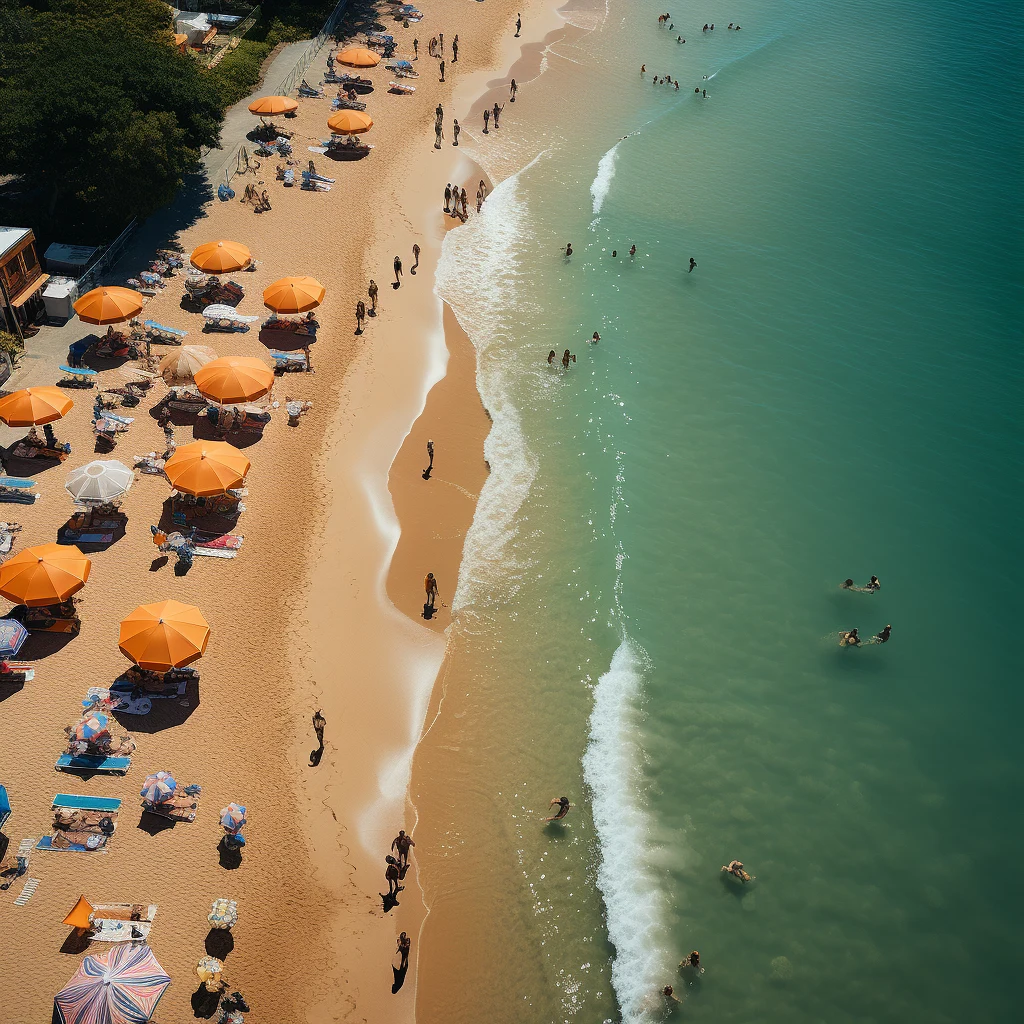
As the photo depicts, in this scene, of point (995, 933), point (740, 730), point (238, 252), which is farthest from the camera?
point (238, 252)

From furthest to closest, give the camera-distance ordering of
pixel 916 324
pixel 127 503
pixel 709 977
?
pixel 916 324 < pixel 127 503 < pixel 709 977

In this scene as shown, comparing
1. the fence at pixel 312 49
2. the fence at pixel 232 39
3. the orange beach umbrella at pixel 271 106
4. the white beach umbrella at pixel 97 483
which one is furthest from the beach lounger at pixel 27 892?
the fence at pixel 232 39

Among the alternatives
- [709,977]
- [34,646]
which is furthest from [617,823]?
[34,646]

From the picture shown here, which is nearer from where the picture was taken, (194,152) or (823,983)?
(823,983)

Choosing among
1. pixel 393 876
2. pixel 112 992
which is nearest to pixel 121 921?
pixel 112 992

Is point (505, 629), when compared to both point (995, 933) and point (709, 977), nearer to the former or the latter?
point (709, 977)
